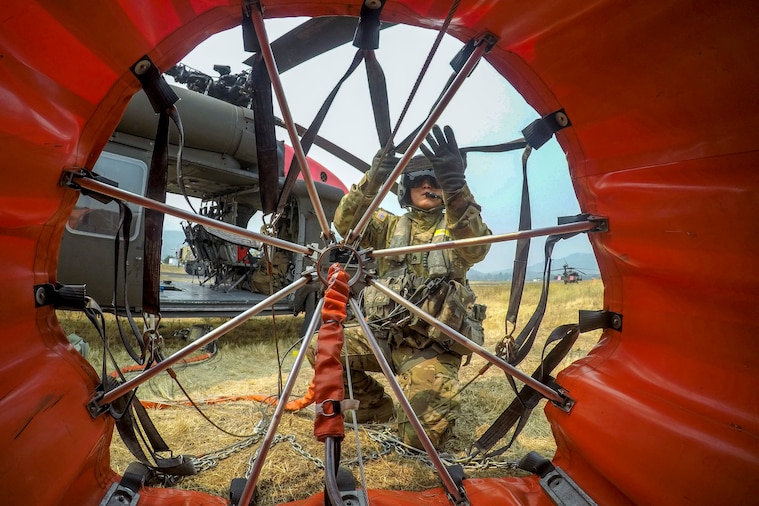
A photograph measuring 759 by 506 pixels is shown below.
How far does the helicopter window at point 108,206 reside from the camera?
148 inches

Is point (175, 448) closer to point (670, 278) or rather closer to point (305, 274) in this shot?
point (305, 274)

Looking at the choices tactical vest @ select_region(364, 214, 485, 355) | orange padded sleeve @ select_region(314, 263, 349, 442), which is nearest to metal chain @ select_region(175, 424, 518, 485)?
tactical vest @ select_region(364, 214, 485, 355)

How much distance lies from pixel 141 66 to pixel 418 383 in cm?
232

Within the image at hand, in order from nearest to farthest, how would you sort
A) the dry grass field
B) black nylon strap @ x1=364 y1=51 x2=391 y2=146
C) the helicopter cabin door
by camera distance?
black nylon strap @ x1=364 y1=51 x2=391 y2=146 < the dry grass field < the helicopter cabin door

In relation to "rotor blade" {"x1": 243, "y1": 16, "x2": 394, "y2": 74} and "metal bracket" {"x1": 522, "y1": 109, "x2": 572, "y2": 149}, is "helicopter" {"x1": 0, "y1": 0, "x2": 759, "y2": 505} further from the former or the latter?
"rotor blade" {"x1": 243, "y1": 16, "x2": 394, "y2": 74}

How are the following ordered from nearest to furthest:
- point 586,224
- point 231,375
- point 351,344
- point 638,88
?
point 638,88 → point 586,224 → point 351,344 → point 231,375

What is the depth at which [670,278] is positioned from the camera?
1.31m

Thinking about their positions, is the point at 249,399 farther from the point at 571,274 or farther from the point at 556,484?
the point at 571,274

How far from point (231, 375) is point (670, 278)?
3.76m

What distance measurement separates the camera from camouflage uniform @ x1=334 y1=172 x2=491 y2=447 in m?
2.32

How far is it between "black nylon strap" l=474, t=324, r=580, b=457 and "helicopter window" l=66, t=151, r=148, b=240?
3.99m

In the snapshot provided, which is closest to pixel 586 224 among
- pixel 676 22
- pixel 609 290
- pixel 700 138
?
pixel 609 290

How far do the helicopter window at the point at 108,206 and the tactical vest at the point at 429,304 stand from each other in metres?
2.97

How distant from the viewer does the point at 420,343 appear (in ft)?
9.15
